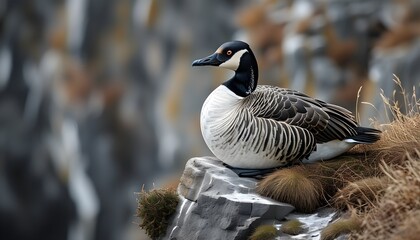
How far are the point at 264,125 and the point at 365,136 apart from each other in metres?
1.02

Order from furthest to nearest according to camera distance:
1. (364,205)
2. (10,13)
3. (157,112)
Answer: (10,13), (157,112), (364,205)

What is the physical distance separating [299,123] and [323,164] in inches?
17.2

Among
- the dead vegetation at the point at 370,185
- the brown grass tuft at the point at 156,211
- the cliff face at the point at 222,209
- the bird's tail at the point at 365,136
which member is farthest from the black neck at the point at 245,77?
the brown grass tuft at the point at 156,211

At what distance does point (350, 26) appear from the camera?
1789 cm

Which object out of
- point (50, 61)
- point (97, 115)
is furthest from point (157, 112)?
point (50, 61)

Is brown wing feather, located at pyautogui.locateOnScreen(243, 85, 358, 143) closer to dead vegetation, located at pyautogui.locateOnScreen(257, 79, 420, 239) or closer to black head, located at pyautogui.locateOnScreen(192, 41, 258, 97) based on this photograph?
black head, located at pyautogui.locateOnScreen(192, 41, 258, 97)

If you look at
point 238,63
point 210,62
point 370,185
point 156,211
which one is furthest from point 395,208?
point 156,211

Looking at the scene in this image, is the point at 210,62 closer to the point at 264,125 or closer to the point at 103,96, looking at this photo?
the point at 264,125

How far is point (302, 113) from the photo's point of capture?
7348mm

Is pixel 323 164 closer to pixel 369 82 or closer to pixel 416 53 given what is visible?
pixel 416 53

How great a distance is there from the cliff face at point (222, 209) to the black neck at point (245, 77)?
0.76 m

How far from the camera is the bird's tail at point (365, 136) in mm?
7398

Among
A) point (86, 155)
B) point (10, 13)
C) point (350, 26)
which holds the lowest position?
point (86, 155)

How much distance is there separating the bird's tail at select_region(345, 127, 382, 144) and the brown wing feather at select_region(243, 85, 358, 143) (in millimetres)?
42
